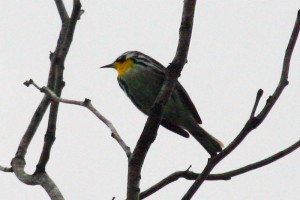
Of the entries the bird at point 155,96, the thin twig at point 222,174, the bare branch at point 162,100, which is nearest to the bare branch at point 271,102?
the thin twig at point 222,174

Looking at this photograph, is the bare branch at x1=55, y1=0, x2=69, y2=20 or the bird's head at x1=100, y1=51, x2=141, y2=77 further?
the bird's head at x1=100, y1=51, x2=141, y2=77

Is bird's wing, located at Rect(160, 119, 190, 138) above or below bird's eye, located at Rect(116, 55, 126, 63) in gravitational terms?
below

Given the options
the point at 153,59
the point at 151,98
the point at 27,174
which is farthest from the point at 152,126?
the point at 153,59

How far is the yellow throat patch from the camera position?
7.65 m

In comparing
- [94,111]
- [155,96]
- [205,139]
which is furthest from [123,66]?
[94,111]

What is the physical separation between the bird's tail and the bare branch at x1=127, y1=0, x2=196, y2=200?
3273 mm

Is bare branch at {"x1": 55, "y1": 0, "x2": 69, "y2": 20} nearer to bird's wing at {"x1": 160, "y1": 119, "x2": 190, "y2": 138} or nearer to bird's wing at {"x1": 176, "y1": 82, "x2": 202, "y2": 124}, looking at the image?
bird's wing at {"x1": 176, "y1": 82, "x2": 202, "y2": 124}

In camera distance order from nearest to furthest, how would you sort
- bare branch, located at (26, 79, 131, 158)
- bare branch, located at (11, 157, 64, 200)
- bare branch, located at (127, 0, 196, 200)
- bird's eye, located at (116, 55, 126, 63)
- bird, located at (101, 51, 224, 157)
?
bare branch, located at (127, 0, 196, 200) → bare branch, located at (11, 157, 64, 200) → bare branch, located at (26, 79, 131, 158) → bird, located at (101, 51, 224, 157) → bird's eye, located at (116, 55, 126, 63)

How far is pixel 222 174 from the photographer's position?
4.27 meters

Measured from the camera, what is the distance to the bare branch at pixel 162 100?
405cm

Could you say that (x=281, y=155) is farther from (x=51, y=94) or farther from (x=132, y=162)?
(x=51, y=94)

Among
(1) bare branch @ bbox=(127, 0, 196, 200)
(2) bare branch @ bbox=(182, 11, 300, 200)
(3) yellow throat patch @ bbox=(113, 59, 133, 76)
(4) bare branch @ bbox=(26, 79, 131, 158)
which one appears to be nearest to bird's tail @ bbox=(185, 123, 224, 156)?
(3) yellow throat patch @ bbox=(113, 59, 133, 76)

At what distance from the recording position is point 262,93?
3.68 metres

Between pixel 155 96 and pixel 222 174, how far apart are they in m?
3.06
